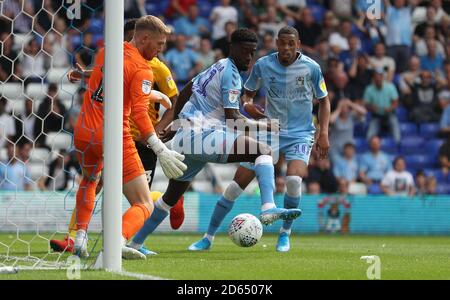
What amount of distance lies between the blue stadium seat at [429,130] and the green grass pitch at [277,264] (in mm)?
7318

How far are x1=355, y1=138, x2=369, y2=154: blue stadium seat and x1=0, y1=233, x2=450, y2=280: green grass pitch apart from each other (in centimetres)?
675

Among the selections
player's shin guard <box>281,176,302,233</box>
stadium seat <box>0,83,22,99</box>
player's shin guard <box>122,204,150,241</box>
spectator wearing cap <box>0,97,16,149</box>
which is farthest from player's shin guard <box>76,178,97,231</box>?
stadium seat <box>0,83,22,99</box>

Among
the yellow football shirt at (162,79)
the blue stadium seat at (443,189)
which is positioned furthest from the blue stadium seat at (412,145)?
the yellow football shirt at (162,79)

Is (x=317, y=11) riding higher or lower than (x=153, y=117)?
higher

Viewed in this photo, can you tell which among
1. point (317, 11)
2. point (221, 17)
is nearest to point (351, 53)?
point (317, 11)

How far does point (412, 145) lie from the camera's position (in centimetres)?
1756

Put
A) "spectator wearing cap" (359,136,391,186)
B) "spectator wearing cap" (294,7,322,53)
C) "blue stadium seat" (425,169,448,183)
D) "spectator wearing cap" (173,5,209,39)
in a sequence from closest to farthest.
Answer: "spectator wearing cap" (359,136,391,186)
"blue stadium seat" (425,169,448,183)
"spectator wearing cap" (294,7,322,53)
"spectator wearing cap" (173,5,209,39)

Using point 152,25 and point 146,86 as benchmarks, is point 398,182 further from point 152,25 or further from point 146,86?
point 146,86

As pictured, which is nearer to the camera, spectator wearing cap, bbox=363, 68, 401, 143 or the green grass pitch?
the green grass pitch

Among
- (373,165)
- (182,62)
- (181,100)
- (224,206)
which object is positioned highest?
(182,62)

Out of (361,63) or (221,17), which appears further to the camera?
(221,17)

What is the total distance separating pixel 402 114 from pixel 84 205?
10.6 meters

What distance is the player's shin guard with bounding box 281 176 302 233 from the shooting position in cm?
966

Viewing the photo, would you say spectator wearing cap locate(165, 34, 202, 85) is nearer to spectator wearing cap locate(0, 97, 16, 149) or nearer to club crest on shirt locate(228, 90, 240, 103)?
spectator wearing cap locate(0, 97, 16, 149)
